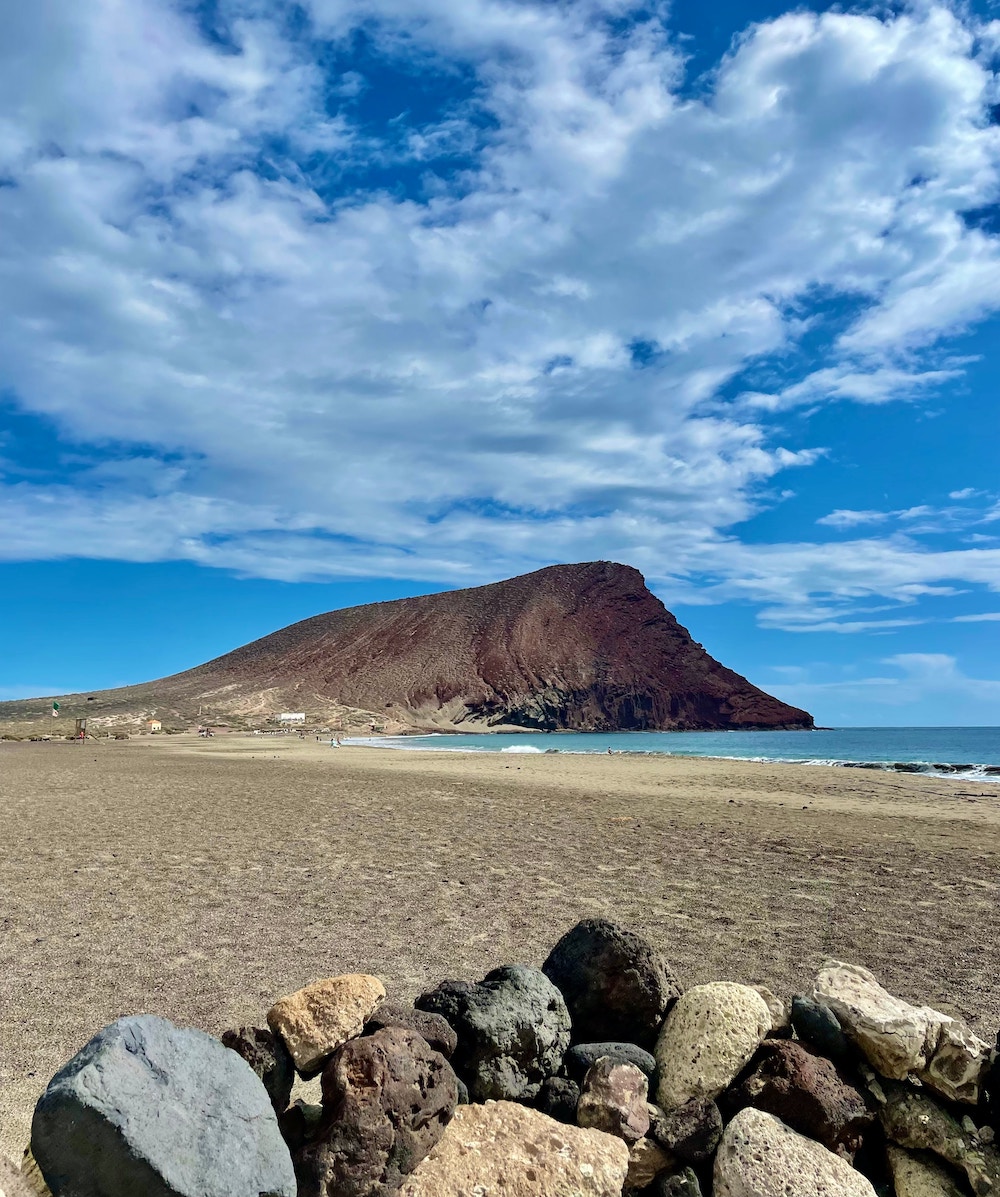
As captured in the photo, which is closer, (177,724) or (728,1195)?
(728,1195)

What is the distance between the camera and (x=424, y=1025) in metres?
3.80

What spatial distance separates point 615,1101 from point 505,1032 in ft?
1.94

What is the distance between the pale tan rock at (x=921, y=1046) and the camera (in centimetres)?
372

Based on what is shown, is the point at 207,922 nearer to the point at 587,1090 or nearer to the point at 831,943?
the point at 587,1090

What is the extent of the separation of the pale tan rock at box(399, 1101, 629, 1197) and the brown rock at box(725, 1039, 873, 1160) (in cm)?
69

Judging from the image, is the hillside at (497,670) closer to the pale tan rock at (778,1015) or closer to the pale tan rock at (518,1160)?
the pale tan rock at (778,1015)

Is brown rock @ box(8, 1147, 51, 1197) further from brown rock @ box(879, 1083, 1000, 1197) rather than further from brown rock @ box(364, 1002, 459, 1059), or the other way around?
brown rock @ box(879, 1083, 1000, 1197)

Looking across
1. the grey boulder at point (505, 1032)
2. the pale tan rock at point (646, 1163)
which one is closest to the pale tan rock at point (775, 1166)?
the pale tan rock at point (646, 1163)

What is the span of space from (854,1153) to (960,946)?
435 cm

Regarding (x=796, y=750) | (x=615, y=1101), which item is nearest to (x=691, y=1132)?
(x=615, y=1101)

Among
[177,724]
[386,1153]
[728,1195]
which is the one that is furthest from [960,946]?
[177,724]

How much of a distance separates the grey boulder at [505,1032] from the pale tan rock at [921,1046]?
1.47 metres

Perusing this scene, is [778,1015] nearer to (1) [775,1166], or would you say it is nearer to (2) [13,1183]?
(1) [775,1166]

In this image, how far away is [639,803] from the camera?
62.5ft
